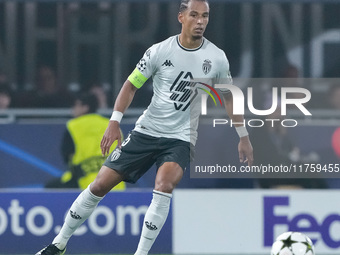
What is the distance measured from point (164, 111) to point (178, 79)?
26 cm

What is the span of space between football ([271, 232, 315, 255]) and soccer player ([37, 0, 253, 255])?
0.85m

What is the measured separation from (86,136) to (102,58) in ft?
2.79

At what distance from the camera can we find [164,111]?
814 cm

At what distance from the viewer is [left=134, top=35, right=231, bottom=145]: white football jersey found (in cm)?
808

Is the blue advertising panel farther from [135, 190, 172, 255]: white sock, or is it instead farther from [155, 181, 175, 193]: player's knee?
[155, 181, 175, 193]: player's knee

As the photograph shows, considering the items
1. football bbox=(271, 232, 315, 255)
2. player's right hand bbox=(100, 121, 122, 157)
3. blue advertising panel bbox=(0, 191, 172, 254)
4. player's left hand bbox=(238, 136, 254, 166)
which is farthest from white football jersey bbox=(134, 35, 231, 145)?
blue advertising panel bbox=(0, 191, 172, 254)

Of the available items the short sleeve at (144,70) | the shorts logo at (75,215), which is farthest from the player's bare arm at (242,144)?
the shorts logo at (75,215)

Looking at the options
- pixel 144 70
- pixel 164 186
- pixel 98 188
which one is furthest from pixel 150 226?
pixel 144 70

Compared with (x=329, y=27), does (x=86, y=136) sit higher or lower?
lower

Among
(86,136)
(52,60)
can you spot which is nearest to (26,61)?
(52,60)

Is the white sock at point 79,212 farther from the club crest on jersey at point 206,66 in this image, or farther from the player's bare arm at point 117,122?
the club crest on jersey at point 206,66

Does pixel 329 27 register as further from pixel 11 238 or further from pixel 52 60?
pixel 11 238

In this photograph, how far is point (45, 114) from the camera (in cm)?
1141

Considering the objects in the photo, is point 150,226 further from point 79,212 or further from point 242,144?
point 242,144
